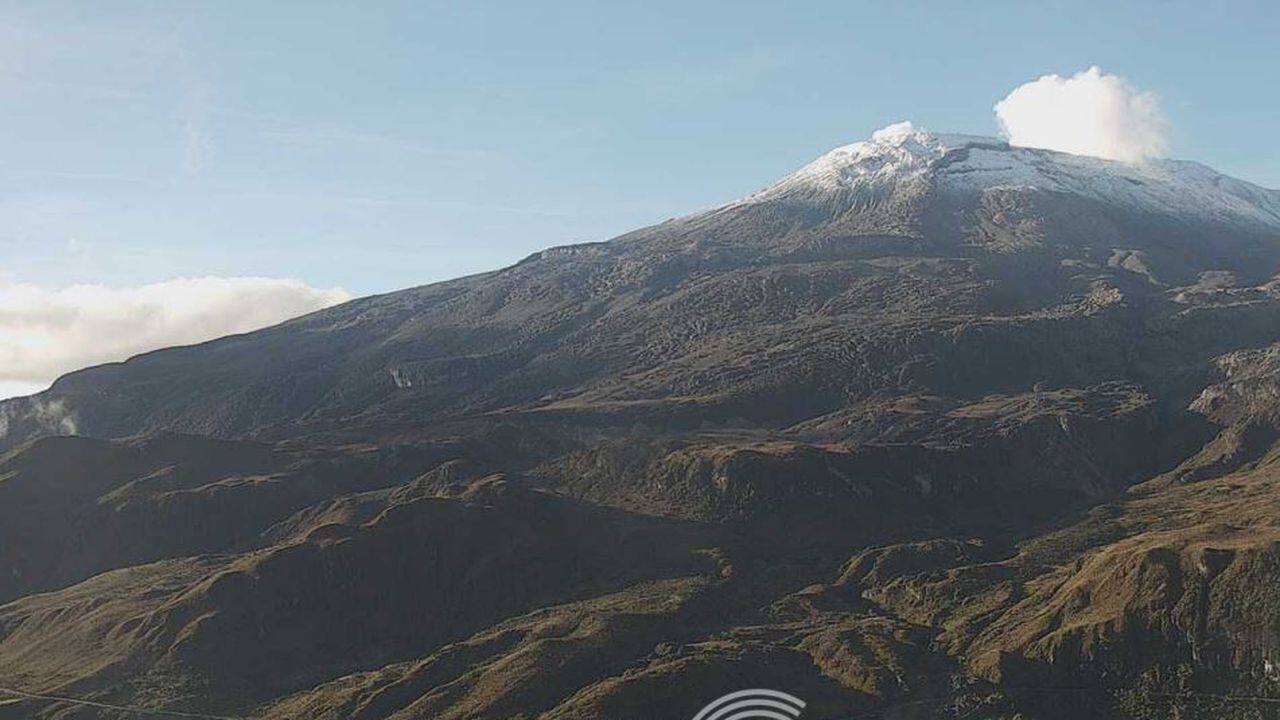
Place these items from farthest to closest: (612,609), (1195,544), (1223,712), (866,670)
Answer: (612,609) → (1195,544) → (866,670) → (1223,712)

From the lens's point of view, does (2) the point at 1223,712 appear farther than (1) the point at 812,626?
No

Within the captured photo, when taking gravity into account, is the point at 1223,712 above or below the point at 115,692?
below

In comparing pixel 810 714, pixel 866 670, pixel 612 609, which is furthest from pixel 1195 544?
pixel 612 609

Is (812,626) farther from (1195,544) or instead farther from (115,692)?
(115,692)

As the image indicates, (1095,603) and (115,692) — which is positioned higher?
(115,692)

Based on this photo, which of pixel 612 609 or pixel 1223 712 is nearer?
pixel 1223 712

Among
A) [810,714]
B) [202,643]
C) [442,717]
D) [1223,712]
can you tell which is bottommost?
[1223,712]

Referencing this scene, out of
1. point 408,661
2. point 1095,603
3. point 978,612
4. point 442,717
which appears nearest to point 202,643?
point 408,661

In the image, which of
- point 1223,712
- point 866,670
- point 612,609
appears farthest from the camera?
point 612,609

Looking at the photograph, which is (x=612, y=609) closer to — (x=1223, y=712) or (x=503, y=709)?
(x=503, y=709)
